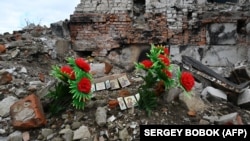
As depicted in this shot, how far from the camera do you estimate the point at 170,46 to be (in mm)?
6512

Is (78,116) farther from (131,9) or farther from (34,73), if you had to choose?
(131,9)

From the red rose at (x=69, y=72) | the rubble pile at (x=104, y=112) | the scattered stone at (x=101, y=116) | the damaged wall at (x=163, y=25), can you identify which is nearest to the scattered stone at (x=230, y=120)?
the rubble pile at (x=104, y=112)

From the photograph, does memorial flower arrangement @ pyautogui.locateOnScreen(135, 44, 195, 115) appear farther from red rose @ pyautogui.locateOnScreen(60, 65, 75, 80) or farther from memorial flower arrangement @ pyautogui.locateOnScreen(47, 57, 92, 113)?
red rose @ pyautogui.locateOnScreen(60, 65, 75, 80)

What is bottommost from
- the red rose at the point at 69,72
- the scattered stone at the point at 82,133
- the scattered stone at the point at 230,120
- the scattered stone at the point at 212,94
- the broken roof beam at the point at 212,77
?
the scattered stone at the point at 82,133

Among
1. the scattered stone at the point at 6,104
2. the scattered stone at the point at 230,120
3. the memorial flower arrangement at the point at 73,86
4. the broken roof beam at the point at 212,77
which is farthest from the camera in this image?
the broken roof beam at the point at 212,77

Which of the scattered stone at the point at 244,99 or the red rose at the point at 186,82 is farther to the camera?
the scattered stone at the point at 244,99

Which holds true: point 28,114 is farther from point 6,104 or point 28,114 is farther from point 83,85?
point 83,85

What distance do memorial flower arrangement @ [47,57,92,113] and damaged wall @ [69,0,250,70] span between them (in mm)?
2936

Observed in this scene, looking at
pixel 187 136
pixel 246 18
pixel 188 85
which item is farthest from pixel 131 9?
pixel 187 136

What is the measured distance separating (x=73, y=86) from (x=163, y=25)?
332cm

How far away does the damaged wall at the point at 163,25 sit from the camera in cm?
632

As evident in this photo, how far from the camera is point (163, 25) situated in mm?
6516

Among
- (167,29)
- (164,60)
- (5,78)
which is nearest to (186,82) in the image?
(164,60)

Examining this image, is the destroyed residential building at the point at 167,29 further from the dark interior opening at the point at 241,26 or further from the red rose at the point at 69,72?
the red rose at the point at 69,72
